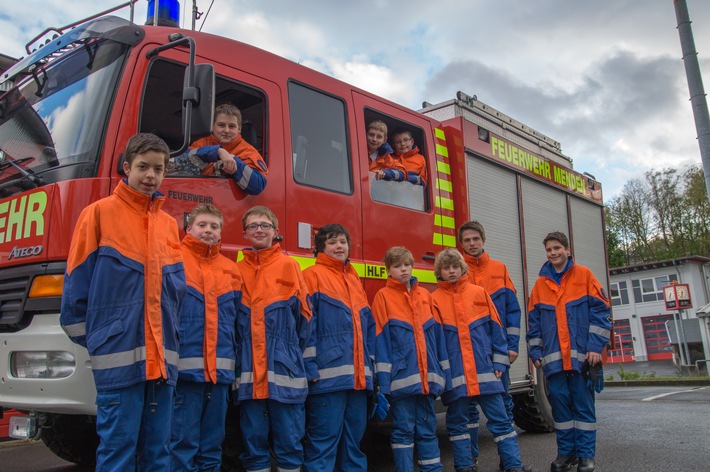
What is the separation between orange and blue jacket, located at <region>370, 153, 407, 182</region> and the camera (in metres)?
4.57

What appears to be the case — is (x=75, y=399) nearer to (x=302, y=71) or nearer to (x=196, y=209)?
(x=196, y=209)

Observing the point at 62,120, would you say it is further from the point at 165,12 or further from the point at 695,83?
the point at 695,83

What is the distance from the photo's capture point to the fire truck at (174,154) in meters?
2.91

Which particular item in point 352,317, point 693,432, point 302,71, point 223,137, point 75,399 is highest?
point 302,71

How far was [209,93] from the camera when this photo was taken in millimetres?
3066

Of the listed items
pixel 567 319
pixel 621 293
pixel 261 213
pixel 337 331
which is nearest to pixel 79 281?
pixel 261 213

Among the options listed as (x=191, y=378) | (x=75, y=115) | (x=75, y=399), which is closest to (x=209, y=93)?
(x=75, y=115)

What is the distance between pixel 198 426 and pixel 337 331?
928mm

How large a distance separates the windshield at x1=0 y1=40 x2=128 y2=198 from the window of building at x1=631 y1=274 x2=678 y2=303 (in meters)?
34.0

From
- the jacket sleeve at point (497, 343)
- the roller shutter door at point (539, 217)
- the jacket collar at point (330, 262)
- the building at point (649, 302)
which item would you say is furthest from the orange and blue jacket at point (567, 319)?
the building at point (649, 302)

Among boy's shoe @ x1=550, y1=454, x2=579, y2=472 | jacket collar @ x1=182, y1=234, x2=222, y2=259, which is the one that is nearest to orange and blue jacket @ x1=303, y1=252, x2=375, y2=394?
jacket collar @ x1=182, y1=234, x2=222, y2=259

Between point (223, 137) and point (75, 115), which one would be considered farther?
point (223, 137)

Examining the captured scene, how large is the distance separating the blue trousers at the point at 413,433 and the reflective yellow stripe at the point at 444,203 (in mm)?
1756

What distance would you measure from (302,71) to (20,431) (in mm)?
2773
